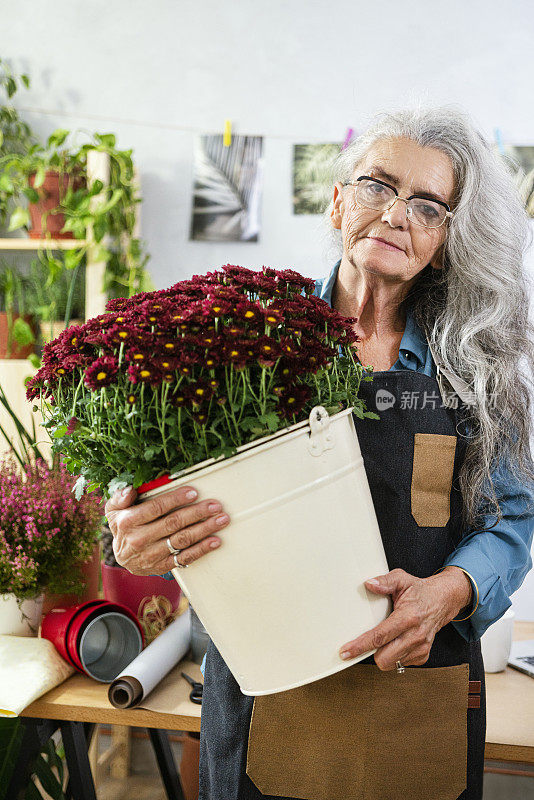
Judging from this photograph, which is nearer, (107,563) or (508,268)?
(508,268)

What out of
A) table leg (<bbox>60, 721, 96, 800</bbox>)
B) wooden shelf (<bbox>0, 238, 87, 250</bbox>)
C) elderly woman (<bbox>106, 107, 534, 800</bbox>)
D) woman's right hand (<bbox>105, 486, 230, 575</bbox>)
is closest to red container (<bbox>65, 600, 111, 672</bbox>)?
table leg (<bbox>60, 721, 96, 800</bbox>)

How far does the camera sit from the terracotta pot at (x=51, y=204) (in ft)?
6.91

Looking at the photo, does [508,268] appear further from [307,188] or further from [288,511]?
[307,188]

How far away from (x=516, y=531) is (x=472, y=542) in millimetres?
78

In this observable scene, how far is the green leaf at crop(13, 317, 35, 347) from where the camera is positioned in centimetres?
210

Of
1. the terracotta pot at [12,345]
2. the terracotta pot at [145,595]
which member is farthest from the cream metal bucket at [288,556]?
the terracotta pot at [12,345]

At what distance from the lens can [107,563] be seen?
61.3 inches

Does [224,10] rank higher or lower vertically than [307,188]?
higher

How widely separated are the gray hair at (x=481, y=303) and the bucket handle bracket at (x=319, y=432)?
360 mm

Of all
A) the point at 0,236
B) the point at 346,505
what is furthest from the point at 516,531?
the point at 0,236

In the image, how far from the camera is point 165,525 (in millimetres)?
721

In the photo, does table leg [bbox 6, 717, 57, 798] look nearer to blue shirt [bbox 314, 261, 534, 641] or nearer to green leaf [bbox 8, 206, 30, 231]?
blue shirt [bbox 314, 261, 534, 641]

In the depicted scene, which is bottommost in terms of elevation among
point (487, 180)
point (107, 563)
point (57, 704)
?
point (57, 704)

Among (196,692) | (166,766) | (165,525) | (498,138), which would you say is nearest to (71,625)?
(196,692)
